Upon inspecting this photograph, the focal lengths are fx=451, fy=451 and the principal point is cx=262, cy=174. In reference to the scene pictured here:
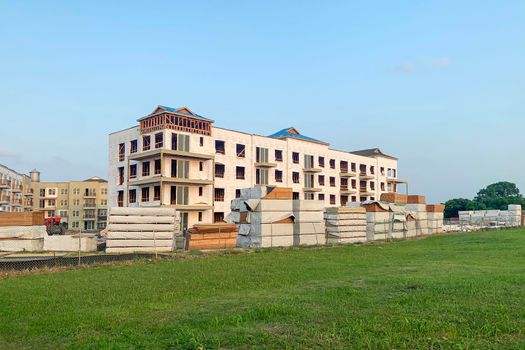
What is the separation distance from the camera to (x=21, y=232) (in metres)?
26.2

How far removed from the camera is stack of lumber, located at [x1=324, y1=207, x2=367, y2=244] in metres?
30.3

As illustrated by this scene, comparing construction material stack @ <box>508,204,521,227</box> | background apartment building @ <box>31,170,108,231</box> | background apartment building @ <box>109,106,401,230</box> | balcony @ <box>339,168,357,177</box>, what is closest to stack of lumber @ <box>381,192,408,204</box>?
background apartment building @ <box>109,106,401,230</box>

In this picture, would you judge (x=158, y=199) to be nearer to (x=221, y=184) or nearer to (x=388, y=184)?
(x=221, y=184)

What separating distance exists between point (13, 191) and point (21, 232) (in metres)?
63.2

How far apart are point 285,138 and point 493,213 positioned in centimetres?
3318

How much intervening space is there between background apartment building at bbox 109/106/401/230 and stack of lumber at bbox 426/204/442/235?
739 inches

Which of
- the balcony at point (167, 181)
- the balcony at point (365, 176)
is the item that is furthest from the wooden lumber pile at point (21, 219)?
the balcony at point (365, 176)

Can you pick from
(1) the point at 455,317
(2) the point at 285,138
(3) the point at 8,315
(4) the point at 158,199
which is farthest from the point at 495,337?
(2) the point at 285,138

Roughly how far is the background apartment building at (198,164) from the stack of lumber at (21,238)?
17519 millimetres

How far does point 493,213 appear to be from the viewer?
66000 mm

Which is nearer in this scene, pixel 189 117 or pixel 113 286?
pixel 113 286

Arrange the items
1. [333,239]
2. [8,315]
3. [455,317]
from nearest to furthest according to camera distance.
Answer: [455,317] < [8,315] < [333,239]

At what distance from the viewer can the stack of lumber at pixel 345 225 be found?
30.3 meters

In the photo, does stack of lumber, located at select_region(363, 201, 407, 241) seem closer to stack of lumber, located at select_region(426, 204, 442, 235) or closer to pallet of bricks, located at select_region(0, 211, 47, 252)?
stack of lumber, located at select_region(426, 204, 442, 235)
